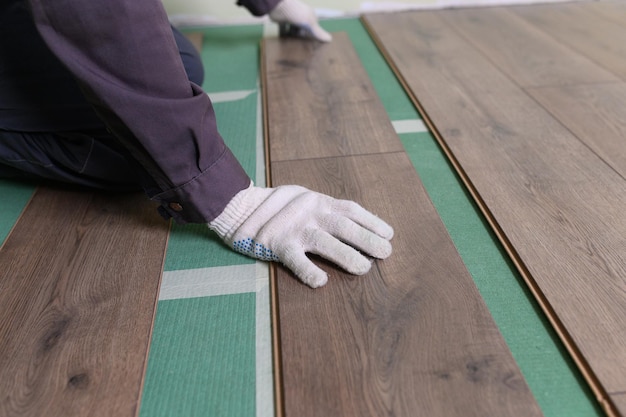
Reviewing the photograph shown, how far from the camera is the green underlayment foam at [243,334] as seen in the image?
934 mm

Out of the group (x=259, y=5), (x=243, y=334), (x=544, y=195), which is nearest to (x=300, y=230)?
(x=243, y=334)

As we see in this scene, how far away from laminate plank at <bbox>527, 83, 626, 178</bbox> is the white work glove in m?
0.75

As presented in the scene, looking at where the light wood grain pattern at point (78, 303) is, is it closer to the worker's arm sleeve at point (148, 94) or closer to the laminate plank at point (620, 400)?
the worker's arm sleeve at point (148, 94)

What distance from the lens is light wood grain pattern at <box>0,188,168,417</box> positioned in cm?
96

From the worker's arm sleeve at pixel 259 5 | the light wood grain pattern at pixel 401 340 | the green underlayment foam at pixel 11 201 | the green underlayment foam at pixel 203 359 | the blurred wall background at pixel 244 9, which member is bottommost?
the blurred wall background at pixel 244 9

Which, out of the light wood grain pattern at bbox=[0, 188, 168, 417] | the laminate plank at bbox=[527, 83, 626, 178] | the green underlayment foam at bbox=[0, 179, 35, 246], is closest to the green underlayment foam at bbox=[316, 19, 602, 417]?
the laminate plank at bbox=[527, 83, 626, 178]

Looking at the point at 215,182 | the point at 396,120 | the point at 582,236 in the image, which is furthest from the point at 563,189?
the point at 215,182

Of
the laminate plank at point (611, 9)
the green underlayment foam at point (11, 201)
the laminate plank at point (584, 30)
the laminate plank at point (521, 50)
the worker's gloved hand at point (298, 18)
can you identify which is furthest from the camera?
the laminate plank at point (611, 9)

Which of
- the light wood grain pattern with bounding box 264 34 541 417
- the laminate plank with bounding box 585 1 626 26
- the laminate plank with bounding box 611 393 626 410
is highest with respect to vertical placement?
the laminate plank with bounding box 611 393 626 410

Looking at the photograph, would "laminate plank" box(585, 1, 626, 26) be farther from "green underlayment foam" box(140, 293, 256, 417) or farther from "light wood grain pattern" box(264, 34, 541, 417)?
"green underlayment foam" box(140, 293, 256, 417)

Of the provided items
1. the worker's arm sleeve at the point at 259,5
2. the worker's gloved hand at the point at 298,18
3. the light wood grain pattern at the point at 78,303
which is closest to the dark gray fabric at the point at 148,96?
the light wood grain pattern at the point at 78,303

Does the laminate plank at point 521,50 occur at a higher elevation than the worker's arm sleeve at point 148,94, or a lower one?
lower

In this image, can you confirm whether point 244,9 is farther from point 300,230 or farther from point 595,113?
point 300,230

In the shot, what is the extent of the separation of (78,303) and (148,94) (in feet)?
1.50
